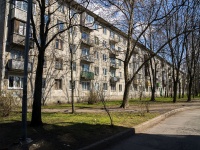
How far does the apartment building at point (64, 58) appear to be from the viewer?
1856 centimetres

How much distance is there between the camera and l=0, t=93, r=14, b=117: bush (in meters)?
10.3

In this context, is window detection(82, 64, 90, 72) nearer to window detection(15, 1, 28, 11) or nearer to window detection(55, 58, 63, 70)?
window detection(55, 58, 63, 70)

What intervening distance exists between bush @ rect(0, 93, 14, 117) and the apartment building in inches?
88.7

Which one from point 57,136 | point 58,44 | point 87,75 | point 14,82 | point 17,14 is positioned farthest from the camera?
point 87,75

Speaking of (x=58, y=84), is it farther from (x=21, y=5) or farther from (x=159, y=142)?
(x=159, y=142)

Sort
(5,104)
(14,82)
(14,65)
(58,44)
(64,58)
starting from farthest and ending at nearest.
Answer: (64,58)
(58,44)
(14,82)
(14,65)
(5,104)

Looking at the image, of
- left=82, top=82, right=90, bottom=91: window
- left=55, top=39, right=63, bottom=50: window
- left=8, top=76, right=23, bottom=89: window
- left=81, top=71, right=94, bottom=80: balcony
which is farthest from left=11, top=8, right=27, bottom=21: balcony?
left=82, top=82, right=90, bottom=91: window

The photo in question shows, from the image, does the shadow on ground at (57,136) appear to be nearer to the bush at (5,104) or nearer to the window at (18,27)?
the bush at (5,104)

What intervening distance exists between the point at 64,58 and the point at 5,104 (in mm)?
19949

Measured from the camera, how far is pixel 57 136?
664 cm

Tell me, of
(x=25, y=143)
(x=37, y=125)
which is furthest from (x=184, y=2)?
(x=25, y=143)

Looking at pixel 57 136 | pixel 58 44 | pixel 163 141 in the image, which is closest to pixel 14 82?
pixel 58 44

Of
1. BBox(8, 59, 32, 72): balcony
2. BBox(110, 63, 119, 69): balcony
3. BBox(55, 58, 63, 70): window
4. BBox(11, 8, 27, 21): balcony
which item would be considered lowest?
BBox(8, 59, 32, 72): balcony

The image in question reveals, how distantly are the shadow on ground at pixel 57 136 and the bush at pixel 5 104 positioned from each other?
2571 mm
